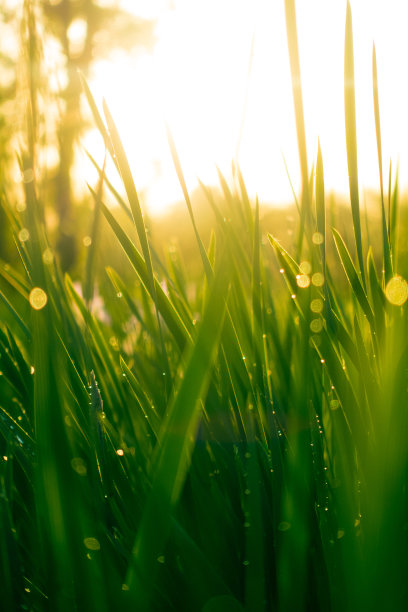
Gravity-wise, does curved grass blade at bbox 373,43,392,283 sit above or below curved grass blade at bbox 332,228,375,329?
above

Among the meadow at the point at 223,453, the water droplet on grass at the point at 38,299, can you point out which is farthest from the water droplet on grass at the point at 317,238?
the water droplet on grass at the point at 38,299

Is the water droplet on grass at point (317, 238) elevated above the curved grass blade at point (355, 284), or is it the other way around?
the water droplet on grass at point (317, 238)

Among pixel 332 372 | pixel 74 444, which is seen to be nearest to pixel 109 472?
pixel 74 444

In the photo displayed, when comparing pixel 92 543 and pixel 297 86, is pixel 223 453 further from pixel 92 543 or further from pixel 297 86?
pixel 297 86

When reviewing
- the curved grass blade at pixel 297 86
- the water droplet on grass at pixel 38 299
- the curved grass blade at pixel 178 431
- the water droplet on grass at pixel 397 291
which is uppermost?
the curved grass blade at pixel 297 86

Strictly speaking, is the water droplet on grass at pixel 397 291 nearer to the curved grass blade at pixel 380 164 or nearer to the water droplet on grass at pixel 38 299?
the curved grass blade at pixel 380 164

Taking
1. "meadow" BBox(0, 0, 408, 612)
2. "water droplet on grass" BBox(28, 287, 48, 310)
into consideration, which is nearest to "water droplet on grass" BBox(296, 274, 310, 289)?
"meadow" BBox(0, 0, 408, 612)

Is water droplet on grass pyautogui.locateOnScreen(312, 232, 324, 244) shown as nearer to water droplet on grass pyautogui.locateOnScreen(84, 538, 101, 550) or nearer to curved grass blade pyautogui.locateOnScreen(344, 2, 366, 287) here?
curved grass blade pyautogui.locateOnScreen(344, 2, 366, 287)

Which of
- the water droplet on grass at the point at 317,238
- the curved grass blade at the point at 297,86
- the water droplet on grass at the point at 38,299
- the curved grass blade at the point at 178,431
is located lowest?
the curved grass blade at the point at 178,431

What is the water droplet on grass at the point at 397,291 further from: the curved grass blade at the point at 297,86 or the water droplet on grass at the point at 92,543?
the water droplet on grass at the point at 92,543
